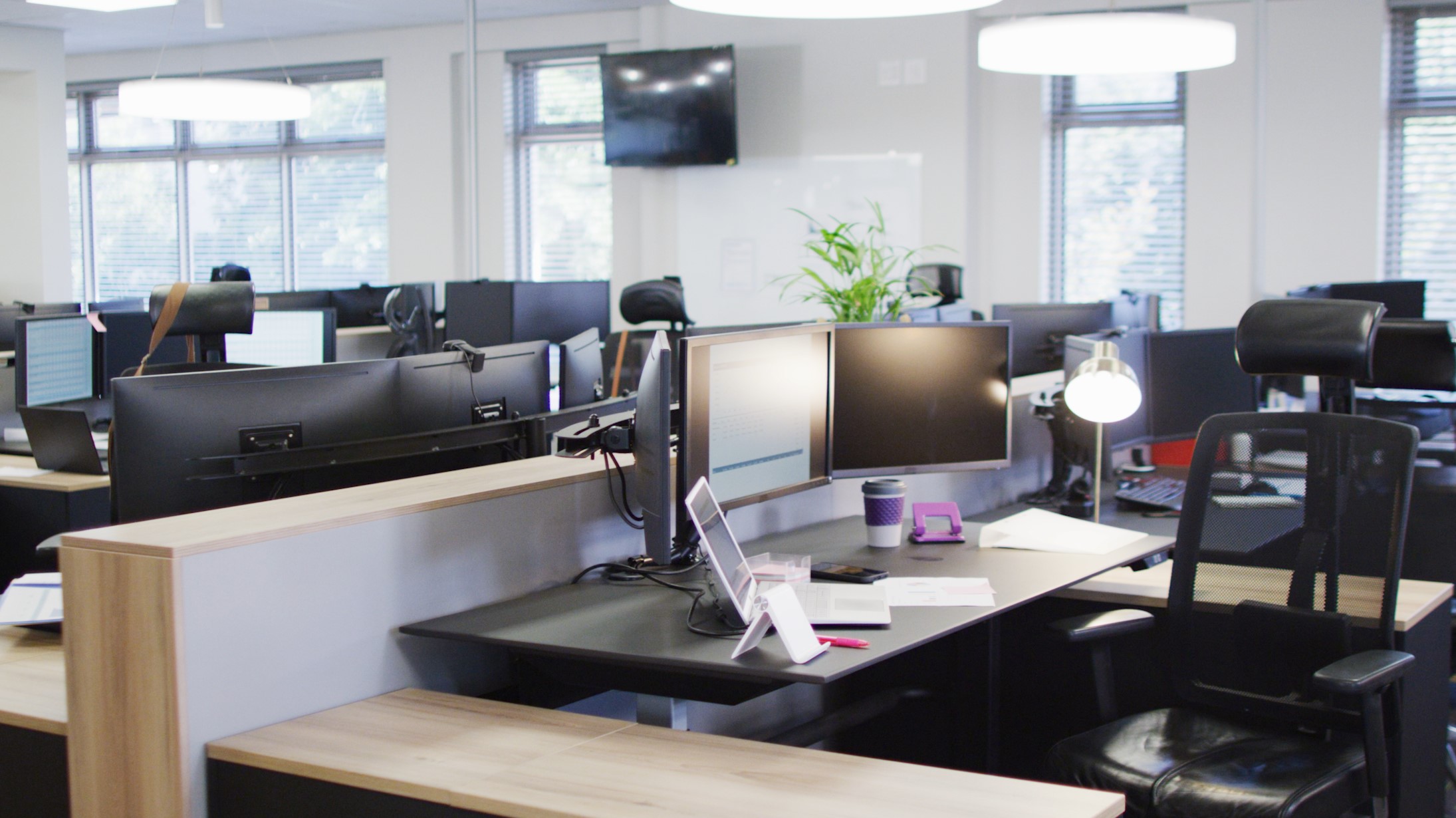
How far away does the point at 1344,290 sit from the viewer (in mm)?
5707

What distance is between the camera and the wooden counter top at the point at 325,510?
1.71 metres

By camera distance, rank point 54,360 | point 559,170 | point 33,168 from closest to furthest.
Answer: point 54,360 → point 559,170 → point 33,168

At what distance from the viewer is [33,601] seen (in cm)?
230

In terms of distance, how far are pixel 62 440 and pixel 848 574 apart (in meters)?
2.45

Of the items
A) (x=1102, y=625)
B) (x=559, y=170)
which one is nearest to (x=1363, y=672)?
(x=1102, y=625)

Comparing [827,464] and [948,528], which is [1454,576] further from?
[827,464]

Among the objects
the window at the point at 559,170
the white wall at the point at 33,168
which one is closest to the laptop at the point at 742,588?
the window at the point at 559,170

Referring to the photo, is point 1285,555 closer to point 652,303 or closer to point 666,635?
point 666,635

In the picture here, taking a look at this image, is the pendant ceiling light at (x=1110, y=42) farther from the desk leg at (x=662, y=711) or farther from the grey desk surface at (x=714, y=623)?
the desk leg at (x=662, y=711)

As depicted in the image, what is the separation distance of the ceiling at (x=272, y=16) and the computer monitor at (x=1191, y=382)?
4.95m

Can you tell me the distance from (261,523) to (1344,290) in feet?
16.9

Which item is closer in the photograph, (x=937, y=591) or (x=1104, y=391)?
(x=937, y=591)

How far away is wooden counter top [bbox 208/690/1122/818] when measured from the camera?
1.48 m

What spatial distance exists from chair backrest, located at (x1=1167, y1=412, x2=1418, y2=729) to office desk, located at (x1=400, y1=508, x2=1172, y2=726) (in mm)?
233
